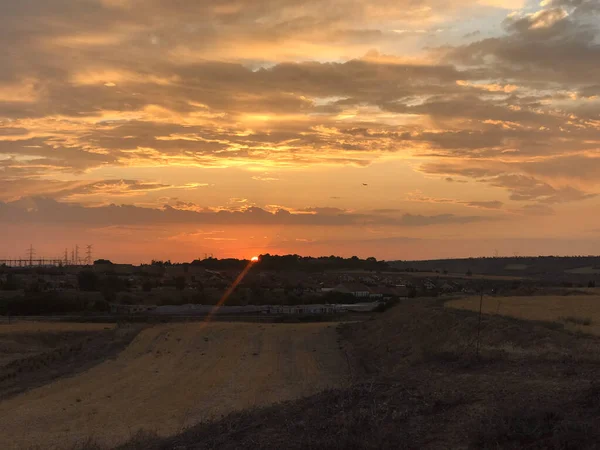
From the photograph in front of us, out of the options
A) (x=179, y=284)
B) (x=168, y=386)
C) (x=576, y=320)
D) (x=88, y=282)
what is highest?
(x=576, y=320)

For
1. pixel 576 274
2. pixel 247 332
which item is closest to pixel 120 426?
pixel 247 332

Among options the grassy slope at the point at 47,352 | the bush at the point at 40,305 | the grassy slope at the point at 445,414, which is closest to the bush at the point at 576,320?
the grassy slope at the point at 445,414

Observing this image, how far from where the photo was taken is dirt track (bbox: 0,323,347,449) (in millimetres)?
23541

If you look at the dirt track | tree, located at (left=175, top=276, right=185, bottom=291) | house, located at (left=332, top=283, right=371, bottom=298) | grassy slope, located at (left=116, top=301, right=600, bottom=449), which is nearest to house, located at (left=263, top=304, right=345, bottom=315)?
house, located at (left=332, top=283, right=371, bottom=298)

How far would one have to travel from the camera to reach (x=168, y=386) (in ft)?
107

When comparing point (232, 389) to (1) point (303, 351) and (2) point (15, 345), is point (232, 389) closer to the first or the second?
(1) point (303, 351)

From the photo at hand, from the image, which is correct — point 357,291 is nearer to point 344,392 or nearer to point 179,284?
point 179,284

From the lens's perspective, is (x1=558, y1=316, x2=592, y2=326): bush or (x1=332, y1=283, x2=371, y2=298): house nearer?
(x1=558, y1=316, x2=592, y2=326): bush

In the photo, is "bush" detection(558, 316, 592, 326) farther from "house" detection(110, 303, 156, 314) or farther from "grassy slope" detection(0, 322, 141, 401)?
"house" detection(110, 303, 156, 314)

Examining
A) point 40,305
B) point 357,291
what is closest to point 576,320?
point 40,305

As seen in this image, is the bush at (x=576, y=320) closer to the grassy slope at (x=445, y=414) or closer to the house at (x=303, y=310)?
the grassy slope at (x=445, y=414)

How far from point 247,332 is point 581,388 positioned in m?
45.4

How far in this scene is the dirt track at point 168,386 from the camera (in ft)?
77.2

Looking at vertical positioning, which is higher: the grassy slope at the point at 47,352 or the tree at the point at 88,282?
the tree at the point at 88,282
